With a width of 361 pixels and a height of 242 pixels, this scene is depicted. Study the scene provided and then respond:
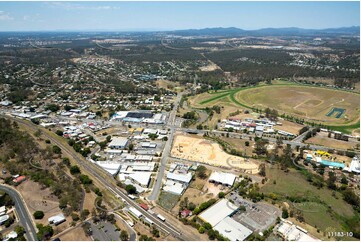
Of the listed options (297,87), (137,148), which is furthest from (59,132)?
(297,87)

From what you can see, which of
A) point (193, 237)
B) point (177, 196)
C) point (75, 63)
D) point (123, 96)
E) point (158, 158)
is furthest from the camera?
point (75, 63)

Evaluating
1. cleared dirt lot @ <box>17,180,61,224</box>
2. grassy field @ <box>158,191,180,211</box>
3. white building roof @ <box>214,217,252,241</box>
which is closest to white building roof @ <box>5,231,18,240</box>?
cleared dirt lot @ <box>17,180,61,224</box>

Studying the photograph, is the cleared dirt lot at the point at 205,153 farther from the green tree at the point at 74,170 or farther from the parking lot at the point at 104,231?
the parking lot at the point at 104,231

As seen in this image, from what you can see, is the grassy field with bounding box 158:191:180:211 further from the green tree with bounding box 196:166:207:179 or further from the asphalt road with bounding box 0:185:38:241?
the asphalt road with bounding box 0:185:38:241

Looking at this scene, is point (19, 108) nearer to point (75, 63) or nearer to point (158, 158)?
point (158, 158)

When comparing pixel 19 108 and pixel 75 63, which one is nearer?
pixel 19 108

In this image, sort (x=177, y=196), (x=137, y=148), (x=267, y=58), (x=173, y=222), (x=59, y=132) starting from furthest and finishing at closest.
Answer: (x=267, y=58) < (x=59, y=132) < (x=137, y=148) < (x=177, y=196) < (x=173, y=222)

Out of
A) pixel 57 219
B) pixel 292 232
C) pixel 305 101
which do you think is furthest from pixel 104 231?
pixel 305 101

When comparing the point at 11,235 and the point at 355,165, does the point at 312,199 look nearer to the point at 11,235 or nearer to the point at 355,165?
the point at 355,165
